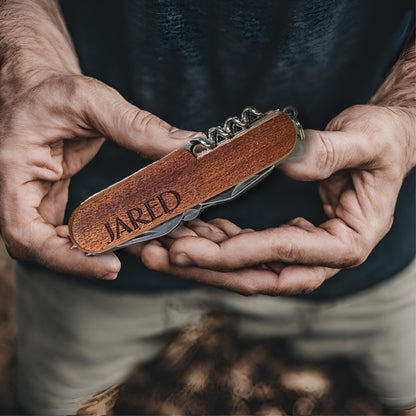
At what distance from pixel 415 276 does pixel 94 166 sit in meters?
0.75

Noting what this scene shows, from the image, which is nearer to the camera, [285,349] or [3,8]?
[3,8]

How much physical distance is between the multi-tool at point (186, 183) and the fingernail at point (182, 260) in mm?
42

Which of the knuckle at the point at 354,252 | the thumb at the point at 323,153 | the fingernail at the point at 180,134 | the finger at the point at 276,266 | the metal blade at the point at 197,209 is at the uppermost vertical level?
the fingernail at the point at 180,134

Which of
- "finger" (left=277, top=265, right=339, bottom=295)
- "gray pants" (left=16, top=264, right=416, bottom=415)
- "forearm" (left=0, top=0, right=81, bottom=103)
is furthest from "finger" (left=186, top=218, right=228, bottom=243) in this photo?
"forearm" (left=0, top=0, right=81, bottom=103)

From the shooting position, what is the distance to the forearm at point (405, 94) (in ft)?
2.48

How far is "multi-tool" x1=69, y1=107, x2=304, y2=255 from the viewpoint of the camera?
64 centimetres

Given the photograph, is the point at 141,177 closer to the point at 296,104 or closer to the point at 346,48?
the point at 296,104

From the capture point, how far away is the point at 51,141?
0.74m

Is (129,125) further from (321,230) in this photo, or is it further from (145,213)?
(321,230)

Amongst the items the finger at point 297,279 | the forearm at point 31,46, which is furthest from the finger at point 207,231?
the forearm at point 31,46

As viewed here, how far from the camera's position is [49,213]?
31.7 inches

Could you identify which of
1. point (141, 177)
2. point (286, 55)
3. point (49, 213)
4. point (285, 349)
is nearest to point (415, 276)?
point (285, 349)

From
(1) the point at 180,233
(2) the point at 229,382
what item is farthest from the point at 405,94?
(2) the point at 229,382

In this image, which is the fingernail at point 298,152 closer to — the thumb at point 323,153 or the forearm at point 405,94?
the thumb at point 323,153
